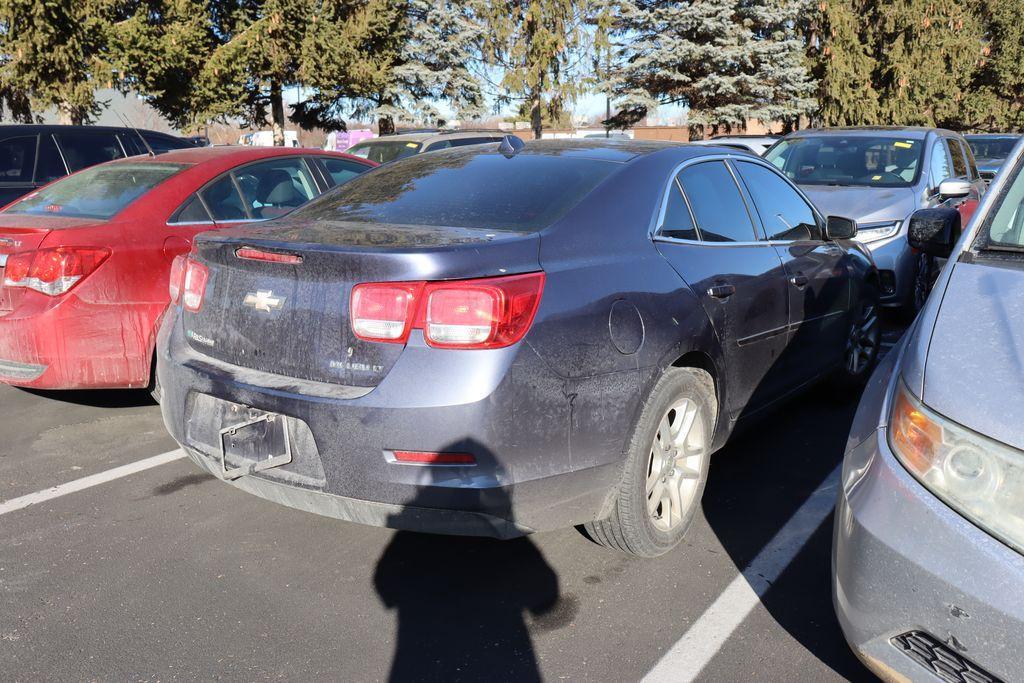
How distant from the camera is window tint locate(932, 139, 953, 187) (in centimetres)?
859

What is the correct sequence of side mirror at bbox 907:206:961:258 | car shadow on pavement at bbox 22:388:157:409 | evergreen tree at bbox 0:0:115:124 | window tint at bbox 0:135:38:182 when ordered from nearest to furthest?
side mirror at bbox 907:206:961:258 < car shadow on pavement at bbox 22:388:157:409 < window tint at bbox 0:135:38:182 < evergreen tree at bbox 0:0:115:124

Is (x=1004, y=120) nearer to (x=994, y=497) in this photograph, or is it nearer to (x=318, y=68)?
(x=318, y=68)

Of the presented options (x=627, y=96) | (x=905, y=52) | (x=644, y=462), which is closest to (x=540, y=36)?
(x=627, y=96)

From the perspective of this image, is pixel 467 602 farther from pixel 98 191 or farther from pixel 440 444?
pixel 98 191

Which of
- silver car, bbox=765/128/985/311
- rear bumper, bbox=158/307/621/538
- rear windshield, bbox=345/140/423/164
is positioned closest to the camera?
rear bumper, bbox=158/307/621/538

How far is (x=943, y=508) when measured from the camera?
2092 millimetres

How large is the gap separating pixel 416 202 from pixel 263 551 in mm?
1506

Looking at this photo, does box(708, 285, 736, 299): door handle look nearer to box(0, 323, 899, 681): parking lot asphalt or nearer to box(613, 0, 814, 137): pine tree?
box(0, 323, 899, 681): parking lot asphalt

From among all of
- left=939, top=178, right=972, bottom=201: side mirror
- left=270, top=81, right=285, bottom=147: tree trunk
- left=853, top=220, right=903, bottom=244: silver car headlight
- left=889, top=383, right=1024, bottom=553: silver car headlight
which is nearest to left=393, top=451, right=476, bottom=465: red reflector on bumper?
left=889, top=383, right=1024, bottom=553: silver car headlight

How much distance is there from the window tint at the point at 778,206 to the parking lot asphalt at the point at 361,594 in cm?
121

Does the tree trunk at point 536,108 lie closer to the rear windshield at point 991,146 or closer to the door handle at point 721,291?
the rear windshield at point 991,146

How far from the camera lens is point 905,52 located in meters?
33.6

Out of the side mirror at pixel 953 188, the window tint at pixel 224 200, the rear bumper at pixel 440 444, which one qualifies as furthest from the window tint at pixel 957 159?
the rear bumper at pixel 440 444

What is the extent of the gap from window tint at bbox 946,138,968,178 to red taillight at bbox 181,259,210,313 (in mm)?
8214
